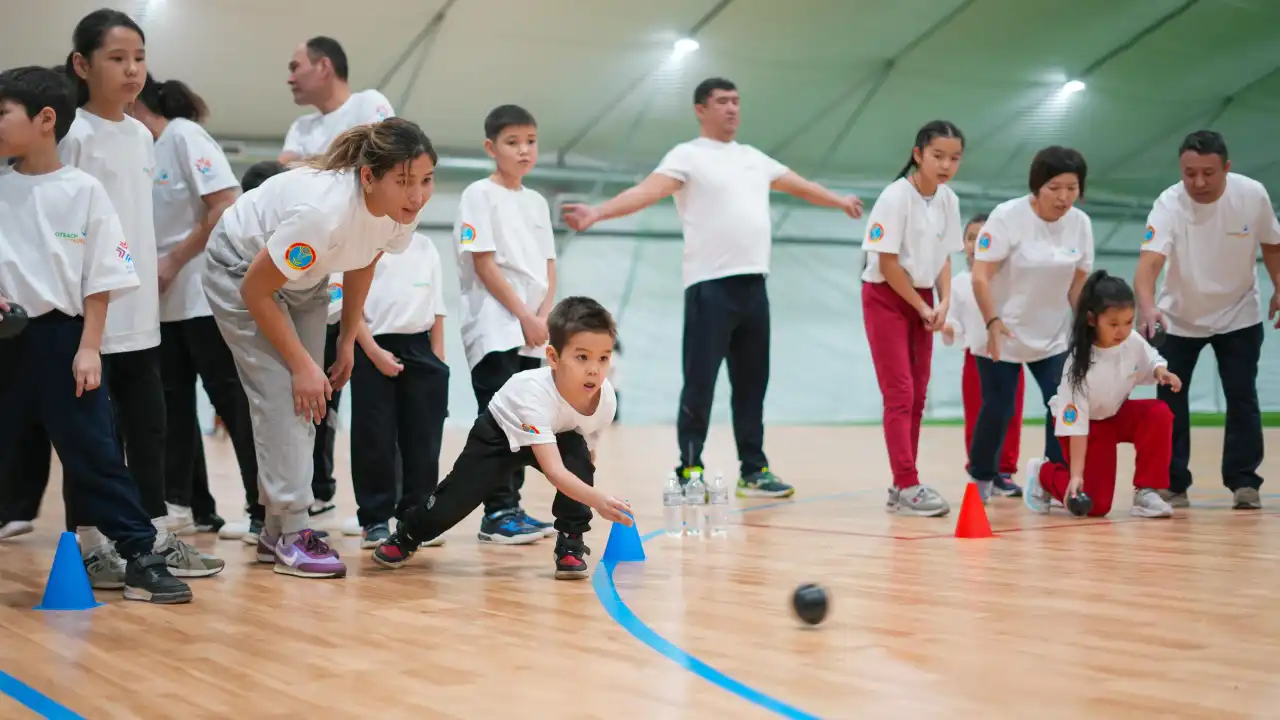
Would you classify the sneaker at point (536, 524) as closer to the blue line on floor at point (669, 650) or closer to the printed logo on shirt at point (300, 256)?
the blue line on floor at point (669, 650)

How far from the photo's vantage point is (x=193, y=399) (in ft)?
14.8

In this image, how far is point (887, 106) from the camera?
42.3ft

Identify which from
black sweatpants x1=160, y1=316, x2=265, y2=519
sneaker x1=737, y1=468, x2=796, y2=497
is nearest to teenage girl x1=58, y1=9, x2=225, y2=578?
black sweatpants x1=160, y1=316, x2=265, y2=519

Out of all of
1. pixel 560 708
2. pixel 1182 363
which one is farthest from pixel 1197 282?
pixel 560 708

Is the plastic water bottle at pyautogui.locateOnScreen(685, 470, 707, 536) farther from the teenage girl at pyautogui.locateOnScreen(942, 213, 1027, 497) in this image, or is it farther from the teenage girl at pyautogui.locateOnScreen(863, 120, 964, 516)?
the teenage girl at pyautogui.locateOnScreen(942, 213, 1027, 497)

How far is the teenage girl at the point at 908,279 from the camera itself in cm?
515

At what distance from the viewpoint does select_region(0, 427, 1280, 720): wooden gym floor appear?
2150 millimetres

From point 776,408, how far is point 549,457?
11.7m

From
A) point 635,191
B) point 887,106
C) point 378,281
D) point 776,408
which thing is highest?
point 887,106

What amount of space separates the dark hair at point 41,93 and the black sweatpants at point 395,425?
1.21m

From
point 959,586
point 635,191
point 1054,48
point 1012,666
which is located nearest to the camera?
point 1012,666

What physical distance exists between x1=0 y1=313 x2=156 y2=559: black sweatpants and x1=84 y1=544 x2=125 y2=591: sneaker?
18 centimetres

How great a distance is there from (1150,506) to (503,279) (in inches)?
101

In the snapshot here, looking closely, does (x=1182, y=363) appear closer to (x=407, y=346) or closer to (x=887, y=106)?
(x=407, y=346)
